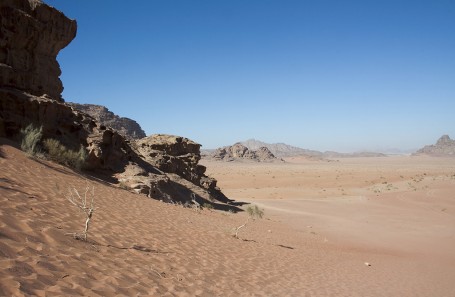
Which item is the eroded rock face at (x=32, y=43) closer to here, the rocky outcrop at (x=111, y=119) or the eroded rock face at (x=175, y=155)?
the eroded rock face at (x=175, y=155)

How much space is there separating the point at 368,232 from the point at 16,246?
1686cm

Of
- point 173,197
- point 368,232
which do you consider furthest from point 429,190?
point 173,197

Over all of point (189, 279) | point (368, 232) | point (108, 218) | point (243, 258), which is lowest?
point (368, 232)

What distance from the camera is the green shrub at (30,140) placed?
434 inches

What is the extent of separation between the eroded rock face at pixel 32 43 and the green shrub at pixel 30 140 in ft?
8.85

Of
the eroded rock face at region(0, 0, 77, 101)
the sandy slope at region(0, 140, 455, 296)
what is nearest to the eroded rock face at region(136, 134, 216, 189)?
the eroded rock face at region(0, 0, 77, 101)

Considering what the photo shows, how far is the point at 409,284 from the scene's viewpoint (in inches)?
345

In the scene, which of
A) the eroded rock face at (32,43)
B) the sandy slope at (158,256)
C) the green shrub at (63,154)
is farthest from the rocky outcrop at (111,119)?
the sandy slope at (158,256)

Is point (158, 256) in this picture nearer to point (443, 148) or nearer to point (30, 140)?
point (30, 140)

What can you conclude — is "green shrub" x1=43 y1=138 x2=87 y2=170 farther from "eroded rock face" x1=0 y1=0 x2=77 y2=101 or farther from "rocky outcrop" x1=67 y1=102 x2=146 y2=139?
"rocky outcrop" x1=67 y1=102 x2=146 y2=139

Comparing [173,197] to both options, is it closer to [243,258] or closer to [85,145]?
[85,145]

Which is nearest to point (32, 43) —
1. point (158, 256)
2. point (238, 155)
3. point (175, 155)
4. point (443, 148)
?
point (175, 155)

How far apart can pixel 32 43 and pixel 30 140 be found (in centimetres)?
623

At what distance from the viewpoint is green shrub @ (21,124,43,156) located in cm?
1103
